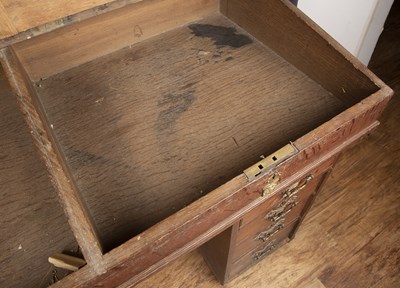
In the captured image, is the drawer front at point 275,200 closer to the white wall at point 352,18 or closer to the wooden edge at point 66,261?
the wooden edge at point 66,261

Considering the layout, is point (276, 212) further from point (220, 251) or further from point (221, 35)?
point (221, 35)

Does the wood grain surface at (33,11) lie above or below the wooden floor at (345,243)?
above

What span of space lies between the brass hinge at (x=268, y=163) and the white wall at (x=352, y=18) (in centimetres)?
65

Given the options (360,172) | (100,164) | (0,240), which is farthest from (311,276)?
(0,240)

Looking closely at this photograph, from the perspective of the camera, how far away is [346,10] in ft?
4.12

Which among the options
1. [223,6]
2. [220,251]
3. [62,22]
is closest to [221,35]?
[223,6]

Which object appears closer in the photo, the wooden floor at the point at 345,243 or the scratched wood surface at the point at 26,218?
the scratched wood surface at the point at 26,218

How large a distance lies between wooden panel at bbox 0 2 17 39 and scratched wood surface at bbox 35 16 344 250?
140 mm

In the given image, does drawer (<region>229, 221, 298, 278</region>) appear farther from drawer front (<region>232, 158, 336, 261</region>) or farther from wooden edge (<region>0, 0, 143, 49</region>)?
wooden edge (<region>0, 0, 143, 49</region>)

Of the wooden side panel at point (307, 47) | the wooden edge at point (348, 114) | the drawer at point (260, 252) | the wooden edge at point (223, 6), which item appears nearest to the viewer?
the wooden edge at point (348, 114)

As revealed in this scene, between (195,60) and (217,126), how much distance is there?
0.77 ft

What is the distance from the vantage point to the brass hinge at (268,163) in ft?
1.85

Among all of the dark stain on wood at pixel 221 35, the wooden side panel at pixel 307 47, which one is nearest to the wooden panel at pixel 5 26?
the dark stain on wood at pixel 221 35

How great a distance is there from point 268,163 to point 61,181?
0.34 m
